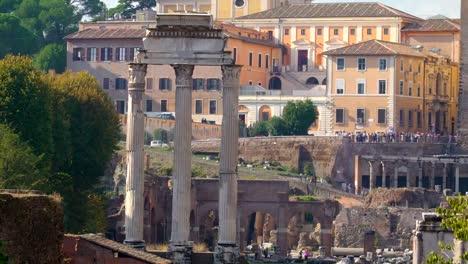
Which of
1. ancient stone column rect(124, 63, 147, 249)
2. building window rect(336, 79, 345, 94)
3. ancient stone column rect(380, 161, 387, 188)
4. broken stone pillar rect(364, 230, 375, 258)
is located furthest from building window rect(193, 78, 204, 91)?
ancient stone column rect(124, 63, 147, 249)

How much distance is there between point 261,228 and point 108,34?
25695 mm

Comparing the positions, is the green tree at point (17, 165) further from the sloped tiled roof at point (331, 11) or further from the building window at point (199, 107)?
the sloped tiled roof at point (331, 11)

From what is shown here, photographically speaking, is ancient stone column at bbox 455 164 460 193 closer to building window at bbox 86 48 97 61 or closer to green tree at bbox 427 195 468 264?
building window at bbox 86 48 97 61

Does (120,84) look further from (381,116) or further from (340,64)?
(381,116)

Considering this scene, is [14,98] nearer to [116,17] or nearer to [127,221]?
[127,221]

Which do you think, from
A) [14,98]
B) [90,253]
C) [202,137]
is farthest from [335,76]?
[90,253]

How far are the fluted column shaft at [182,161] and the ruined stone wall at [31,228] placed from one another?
18.1m

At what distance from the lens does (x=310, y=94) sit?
382 feet

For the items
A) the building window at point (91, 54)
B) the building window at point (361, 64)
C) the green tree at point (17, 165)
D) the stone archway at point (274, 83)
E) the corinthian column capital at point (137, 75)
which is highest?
the building window at point (91, 54)

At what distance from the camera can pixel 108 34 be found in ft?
380

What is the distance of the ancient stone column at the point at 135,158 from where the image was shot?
51.8 meters

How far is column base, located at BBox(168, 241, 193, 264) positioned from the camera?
50753mm

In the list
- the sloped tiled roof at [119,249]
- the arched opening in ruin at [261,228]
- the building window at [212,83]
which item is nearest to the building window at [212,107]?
the building window at [212,83]

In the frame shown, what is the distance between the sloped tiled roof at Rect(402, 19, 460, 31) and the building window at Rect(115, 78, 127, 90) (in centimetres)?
1554
